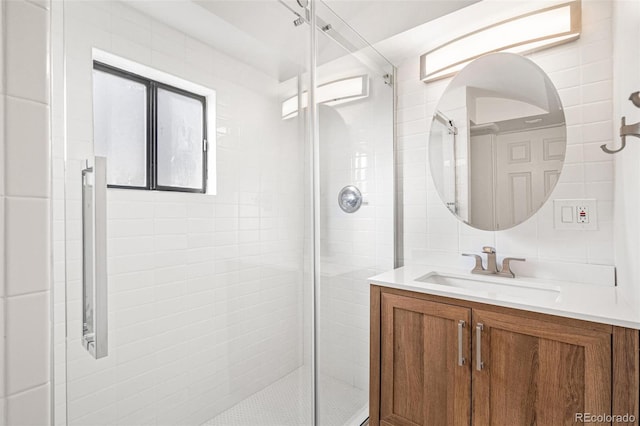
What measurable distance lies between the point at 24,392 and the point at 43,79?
0.48m

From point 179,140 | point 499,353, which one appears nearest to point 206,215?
point 179,140

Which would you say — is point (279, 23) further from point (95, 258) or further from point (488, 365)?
point (488, 365)

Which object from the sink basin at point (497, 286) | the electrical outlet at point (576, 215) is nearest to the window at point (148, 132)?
Answer: the sink basin at point (497, 286)

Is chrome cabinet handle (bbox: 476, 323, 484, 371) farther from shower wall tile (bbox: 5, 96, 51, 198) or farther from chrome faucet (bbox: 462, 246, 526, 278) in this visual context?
shower wall tile (bbox: 5, 96, 51, 198)

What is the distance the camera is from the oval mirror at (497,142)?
151 cm

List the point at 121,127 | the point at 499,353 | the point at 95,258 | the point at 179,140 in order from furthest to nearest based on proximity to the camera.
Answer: the point at 499,353 < the point at 179,140 < the point at 121,127 < the point at 95,258

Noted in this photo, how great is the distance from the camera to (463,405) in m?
1.27

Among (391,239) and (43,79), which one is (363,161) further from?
(43,79)

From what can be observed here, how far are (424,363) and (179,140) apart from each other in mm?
1332

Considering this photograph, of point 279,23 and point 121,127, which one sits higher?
point 279,23

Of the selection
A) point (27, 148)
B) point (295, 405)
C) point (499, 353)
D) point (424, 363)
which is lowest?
point (295, 405)

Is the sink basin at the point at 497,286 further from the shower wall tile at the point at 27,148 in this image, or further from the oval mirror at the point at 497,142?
the shower wall tile at the point at 27,148

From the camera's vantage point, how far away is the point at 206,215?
3.82ft

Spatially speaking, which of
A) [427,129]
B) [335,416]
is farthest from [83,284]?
[427,129]
